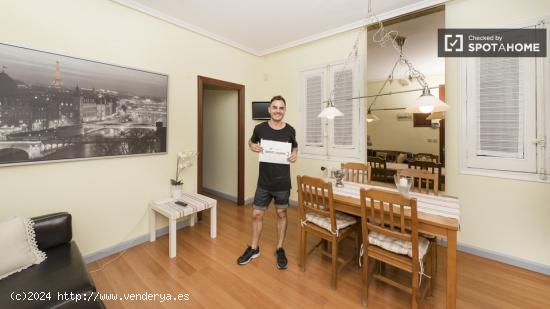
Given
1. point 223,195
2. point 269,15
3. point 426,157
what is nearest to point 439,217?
point 426,157

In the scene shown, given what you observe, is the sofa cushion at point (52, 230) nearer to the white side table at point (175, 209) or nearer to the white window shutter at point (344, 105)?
the white side table at point (175, 209)

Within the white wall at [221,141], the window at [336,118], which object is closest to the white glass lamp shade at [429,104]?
the window at [336,118]

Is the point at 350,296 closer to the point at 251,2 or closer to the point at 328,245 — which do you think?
the point at 328,245

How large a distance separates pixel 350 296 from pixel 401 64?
2783 millimetres

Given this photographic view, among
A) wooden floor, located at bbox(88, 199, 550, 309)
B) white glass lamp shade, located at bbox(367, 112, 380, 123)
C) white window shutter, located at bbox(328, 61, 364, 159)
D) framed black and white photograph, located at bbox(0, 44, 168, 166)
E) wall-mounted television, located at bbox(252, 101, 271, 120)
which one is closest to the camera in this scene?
wooden floor, located at bbox(88, 199, 550, 309)

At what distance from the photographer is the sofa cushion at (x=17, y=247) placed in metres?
1.53

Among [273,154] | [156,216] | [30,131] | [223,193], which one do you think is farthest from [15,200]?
[223,193]

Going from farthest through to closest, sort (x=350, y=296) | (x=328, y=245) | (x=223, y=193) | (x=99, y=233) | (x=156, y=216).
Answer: (x=223, y=193)
(x=156, y=216)
(x=328, y=245)
(x=99, y=233)
(x=350, y=296)

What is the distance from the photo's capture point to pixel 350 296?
193cm

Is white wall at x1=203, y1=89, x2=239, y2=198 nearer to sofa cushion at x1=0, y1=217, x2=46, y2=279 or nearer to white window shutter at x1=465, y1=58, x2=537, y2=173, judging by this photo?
sofa cushion at x1=0, y1=217, x2=46, y2=279

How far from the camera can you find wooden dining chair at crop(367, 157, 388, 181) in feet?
10.1

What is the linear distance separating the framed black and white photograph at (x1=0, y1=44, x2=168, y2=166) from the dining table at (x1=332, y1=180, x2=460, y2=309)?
2.36m

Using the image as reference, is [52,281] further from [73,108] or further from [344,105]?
[344,105]

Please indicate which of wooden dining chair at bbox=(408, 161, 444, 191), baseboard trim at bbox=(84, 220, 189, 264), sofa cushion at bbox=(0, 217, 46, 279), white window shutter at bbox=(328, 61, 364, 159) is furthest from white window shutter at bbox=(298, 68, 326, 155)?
sofa cushion at bbox=(0, 217, 46, 279)
